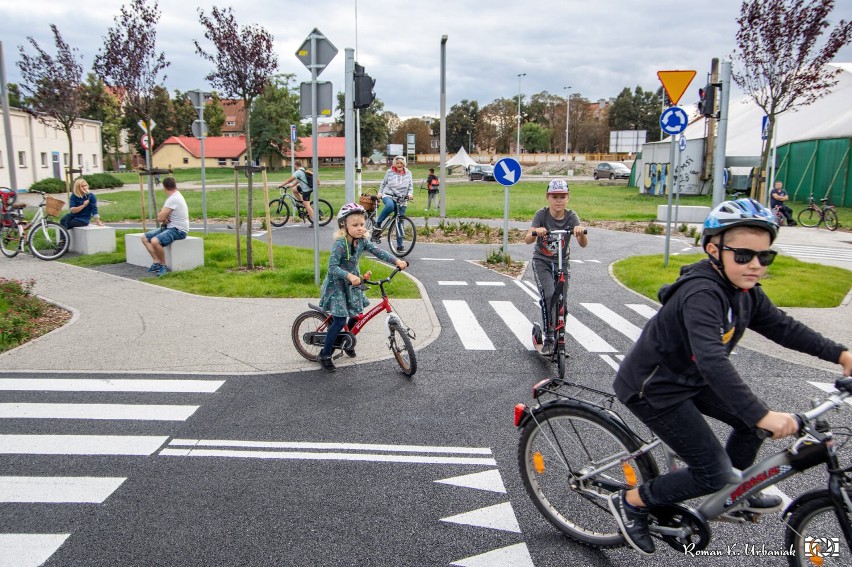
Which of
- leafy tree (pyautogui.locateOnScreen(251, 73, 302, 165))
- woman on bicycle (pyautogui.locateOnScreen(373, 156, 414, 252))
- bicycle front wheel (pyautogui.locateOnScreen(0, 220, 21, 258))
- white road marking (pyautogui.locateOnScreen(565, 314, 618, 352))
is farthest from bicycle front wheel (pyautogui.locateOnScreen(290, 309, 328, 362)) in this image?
leafy tree (pyautogui.locateOnScreen(251, 73, 302, 165))

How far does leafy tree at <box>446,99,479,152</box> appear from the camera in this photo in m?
126

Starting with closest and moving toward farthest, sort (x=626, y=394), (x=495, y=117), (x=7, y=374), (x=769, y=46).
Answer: (x=626, y=394) → (x=7, y=374) → (x=769, y=46) → (x=495, y=117)

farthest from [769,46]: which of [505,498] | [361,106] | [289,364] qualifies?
[505,498]

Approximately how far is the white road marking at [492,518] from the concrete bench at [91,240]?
13.1m

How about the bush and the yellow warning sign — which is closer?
the yellow warning sign

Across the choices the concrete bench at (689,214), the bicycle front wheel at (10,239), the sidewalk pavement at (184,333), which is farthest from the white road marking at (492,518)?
the concrete bench at (689,214)

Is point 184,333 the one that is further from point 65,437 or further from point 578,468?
point 578,468

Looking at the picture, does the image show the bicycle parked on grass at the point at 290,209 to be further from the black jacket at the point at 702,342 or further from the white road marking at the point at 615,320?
the black jacket at the point at 702,342

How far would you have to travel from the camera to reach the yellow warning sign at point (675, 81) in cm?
1127

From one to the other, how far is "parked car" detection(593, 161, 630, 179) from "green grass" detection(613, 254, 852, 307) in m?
43.6

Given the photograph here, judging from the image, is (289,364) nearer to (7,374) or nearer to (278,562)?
(7,374)

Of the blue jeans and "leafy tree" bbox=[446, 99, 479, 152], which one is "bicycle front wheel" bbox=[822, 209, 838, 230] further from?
"leafy tree" bbox=[446, 99, 479, 152]

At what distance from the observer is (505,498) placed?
419 cm

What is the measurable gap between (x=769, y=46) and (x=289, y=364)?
1537 centimetres
